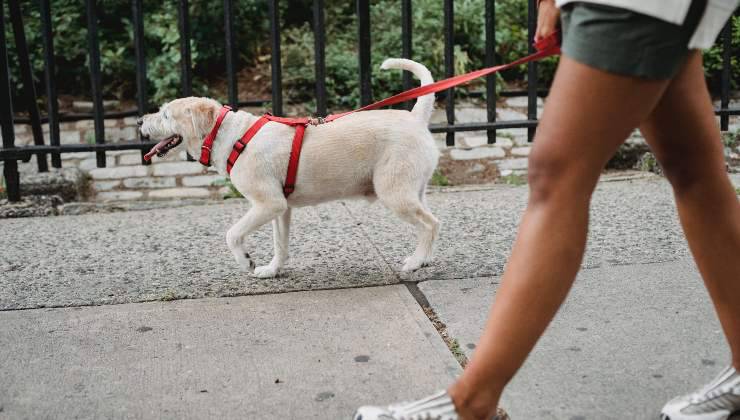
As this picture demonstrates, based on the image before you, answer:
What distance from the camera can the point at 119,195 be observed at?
6059mm

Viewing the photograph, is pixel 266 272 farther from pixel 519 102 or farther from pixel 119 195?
pixel 519 102

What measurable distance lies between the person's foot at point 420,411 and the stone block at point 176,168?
173 inches

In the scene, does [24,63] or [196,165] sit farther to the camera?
[196,165]

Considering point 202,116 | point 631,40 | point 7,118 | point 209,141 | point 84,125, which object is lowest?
point 84,125

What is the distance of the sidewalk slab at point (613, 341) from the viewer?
2500 mm

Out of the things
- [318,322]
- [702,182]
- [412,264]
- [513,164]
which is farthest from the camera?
[513,164]

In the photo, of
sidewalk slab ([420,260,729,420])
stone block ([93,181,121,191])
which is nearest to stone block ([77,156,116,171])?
stone block ([93,181,121,191])

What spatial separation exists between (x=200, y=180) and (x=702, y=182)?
4516 millimetres

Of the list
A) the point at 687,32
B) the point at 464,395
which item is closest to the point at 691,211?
the point at 687,32

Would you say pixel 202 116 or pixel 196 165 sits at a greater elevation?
pixel 202 116

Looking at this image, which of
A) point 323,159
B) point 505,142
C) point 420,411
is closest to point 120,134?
point 505,142

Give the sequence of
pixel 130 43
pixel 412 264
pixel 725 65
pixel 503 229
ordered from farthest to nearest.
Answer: pixel 130 43
pixel 725 65
pixel 503 229
pixel 412 264

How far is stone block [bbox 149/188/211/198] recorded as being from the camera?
596cm

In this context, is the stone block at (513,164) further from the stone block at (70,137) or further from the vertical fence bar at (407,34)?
the stone block at (70,137)
